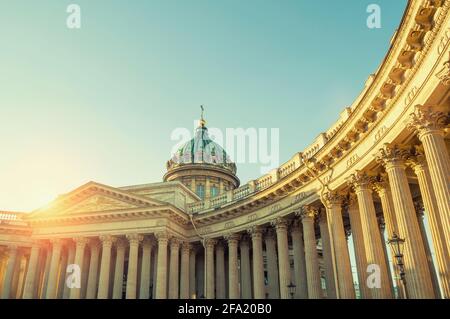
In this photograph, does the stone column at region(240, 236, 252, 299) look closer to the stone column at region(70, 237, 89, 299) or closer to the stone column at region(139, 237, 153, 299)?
the stone column at region(139, 237, 153, 299)

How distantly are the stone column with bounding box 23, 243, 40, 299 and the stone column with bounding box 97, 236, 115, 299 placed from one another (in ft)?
24.5

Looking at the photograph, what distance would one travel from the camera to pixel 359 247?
72.1ft

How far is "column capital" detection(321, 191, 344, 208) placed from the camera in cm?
2339

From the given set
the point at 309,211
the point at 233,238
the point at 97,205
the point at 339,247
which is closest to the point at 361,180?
the point at 339,247

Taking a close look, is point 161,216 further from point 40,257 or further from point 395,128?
point 395,128

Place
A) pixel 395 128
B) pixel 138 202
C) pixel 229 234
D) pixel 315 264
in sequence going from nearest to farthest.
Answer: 1. pixel 395 128
2. pixel 315 264
3. pixel 229 234
4. pixel 138 202

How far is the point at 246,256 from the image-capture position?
33.3m

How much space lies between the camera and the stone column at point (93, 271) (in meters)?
34.5

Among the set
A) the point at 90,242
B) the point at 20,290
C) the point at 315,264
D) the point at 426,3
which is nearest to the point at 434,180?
the point at 426,3

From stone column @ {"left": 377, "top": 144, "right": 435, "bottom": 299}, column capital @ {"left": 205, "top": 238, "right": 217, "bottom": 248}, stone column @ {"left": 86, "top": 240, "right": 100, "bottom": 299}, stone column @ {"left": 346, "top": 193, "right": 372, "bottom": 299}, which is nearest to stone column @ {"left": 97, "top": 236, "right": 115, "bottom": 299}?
stone column @ {"left": 86, "top": 240, "right": 100, "bottom": 299}

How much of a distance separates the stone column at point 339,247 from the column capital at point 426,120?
8326 millimetres

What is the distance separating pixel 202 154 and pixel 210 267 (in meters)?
27.0
